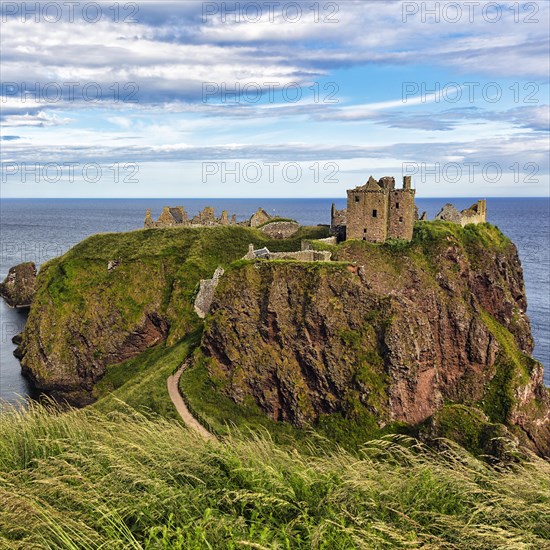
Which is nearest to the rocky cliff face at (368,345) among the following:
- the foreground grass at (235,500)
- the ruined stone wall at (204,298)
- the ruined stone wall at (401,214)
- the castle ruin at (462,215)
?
the ruined stone wall at (401,214)

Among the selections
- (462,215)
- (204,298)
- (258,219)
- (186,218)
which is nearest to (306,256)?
(204,298)

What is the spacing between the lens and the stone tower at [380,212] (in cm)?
6719

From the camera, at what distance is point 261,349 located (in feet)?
181

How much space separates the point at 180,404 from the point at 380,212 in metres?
33.0

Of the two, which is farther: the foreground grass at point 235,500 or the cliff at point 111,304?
the cliff at point 111,304

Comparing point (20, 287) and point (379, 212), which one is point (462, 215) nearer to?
point (379, 212)

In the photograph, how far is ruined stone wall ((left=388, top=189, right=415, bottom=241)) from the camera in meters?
67.3

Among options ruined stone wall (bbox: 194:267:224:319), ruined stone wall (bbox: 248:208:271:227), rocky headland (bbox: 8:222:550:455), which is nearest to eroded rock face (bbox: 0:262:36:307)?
rocky headland (bbox: 8:222:550:455)

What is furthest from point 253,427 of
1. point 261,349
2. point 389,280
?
point 389,280

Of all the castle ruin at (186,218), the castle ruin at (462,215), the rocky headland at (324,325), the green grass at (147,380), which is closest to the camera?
the green grass at (147,380)

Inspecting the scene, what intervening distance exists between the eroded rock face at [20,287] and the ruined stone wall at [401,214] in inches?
3200

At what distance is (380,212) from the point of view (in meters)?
67.2

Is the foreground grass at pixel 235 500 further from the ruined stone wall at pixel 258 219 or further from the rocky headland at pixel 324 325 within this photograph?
the ruined stone wall at pixel 258 219

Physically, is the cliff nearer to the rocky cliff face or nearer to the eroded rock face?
the rocky cliff face
